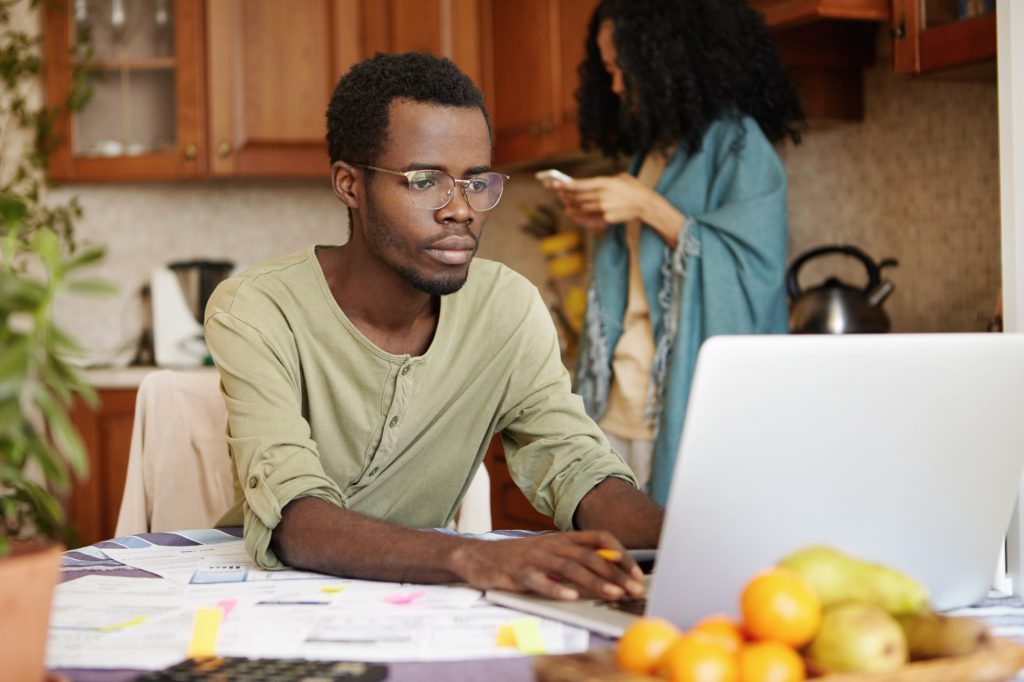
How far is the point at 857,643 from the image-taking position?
0.68m

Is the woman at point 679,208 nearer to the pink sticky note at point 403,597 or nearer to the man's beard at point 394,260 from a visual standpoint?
the man's beard at point 394,260

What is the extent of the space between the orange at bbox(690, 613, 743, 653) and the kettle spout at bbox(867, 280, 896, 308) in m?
1.81

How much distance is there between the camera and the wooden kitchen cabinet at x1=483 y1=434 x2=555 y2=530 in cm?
314

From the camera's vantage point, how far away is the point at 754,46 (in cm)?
249

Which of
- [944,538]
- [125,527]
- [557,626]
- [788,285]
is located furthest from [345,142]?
[788,285]

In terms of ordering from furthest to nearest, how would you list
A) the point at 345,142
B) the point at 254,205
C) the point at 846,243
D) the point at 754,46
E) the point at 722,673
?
the point at 254,205, the point at 846,243, the point at 754,46, the point at 345,142, the point at 722,673

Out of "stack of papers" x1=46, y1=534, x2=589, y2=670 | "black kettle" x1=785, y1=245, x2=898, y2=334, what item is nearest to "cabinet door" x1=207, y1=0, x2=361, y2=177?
"black kettle" x1=785, y1=245, x2=898, y2=334

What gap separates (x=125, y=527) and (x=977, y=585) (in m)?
1.20

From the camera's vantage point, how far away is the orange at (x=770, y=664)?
2.20 feet

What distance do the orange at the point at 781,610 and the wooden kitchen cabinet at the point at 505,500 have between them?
7.84 ft

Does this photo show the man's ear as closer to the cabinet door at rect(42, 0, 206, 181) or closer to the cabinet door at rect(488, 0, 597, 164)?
the cabinet door at rect(488, 0, 597, 164)

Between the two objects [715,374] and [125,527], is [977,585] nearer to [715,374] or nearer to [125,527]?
[715,374]

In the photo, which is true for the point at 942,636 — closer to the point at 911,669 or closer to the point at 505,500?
the point at 911,669

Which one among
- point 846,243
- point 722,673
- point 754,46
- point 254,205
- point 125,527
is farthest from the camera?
point 254,205
